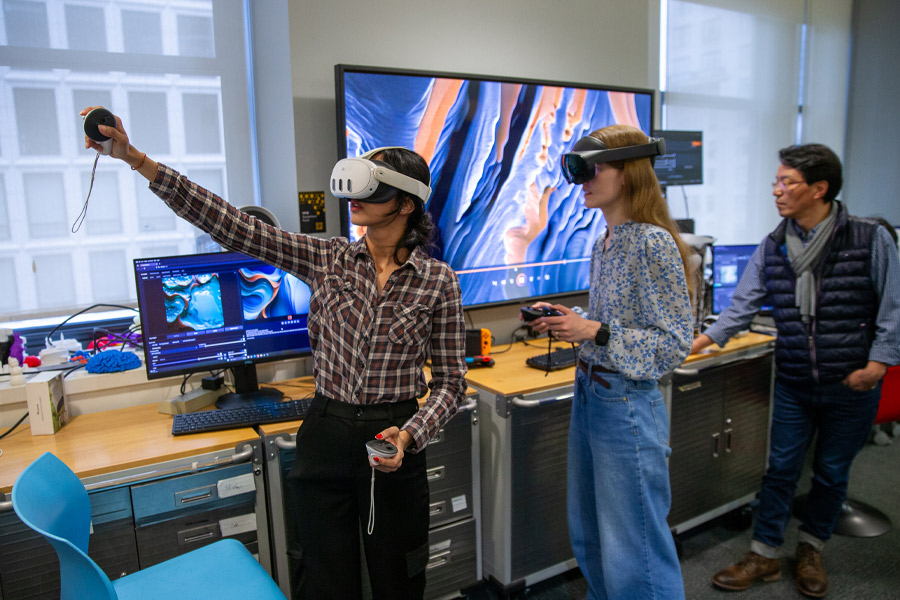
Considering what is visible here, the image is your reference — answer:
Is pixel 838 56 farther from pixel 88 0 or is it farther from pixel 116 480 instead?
pixel 116 480

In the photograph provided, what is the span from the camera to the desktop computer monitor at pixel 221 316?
6.47 feet

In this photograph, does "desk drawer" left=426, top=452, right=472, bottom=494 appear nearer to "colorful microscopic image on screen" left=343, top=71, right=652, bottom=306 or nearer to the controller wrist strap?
the controller wrist strap

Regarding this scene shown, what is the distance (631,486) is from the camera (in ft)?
5.60

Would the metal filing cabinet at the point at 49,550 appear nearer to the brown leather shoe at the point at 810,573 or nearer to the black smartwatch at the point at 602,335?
the black smartwatch at the point at 602,335

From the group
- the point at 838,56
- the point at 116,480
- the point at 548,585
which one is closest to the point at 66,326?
the point at 116,480

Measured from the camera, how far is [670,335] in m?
1.62

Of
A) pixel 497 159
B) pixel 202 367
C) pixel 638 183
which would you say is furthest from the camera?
pixel 497 159

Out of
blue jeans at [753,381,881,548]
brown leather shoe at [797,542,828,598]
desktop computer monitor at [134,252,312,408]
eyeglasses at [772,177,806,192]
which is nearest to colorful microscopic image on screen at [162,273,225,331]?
desktop computer monitor at [134,252,312,408]

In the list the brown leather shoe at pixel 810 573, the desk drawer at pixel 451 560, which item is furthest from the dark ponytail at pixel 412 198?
the brown leather shoe at pixel 810 573

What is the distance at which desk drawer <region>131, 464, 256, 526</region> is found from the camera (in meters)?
1.72

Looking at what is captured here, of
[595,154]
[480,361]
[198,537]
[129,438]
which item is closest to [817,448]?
[480,361]

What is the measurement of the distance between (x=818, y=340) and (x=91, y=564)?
2.39 metres

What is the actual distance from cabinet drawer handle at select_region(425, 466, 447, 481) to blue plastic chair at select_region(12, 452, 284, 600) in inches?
27.8

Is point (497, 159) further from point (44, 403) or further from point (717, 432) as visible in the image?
point (44, 403)
